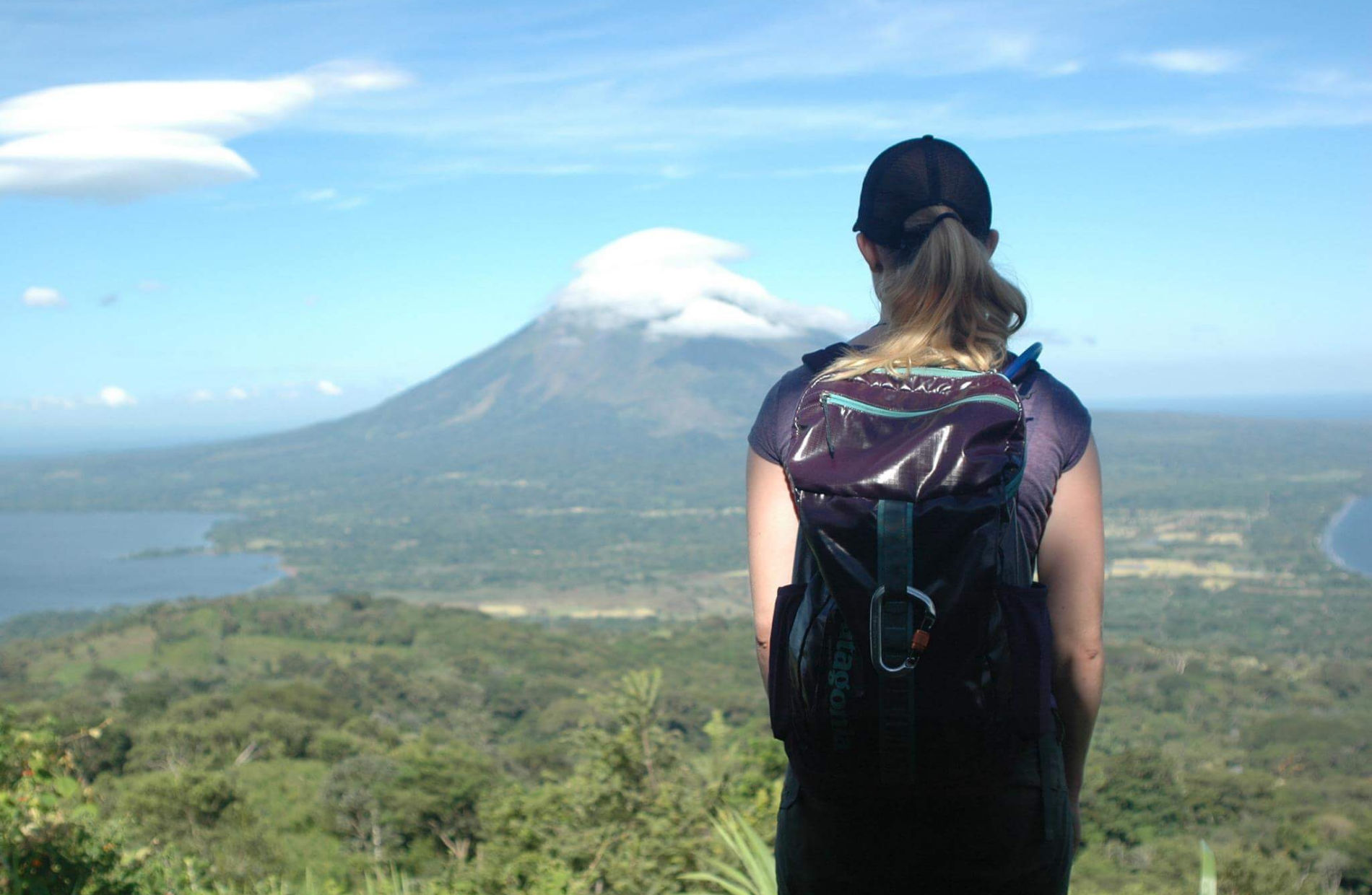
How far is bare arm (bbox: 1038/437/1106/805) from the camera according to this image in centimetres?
124

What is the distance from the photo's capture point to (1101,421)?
153m

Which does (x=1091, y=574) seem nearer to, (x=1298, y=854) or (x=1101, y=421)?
(x=1298, y=854)

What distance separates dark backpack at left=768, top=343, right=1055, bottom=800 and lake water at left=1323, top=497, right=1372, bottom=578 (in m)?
89.4

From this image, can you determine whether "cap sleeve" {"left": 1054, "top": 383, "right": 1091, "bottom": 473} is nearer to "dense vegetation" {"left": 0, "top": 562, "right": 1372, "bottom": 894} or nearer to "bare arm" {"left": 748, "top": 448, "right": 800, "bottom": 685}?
"bare arm" {"left": 748, "top": 448, "right": 800, "bottom": 685}

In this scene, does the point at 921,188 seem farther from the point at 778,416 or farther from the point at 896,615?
the point at 896,615

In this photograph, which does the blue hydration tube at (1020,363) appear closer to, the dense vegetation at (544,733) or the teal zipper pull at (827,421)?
the teal zipper pull at (827,421)

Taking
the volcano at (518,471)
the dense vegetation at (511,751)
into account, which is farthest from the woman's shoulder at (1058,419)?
the volcano at (518,471)

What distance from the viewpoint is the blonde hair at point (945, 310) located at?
124 centimetres

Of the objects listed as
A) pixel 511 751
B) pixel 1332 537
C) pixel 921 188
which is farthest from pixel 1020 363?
pixel 1332 537

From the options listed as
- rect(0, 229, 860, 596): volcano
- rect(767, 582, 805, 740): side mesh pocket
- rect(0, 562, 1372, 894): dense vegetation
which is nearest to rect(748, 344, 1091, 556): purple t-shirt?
rect(767, 582, 805, 740): side mesh pocket

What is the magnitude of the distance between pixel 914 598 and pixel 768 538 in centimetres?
29

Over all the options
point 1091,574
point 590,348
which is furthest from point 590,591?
point 590,348

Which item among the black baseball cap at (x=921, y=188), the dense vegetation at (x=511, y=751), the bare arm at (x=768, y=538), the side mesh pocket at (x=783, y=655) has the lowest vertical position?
the dense vegetation at (x=511, y=751)

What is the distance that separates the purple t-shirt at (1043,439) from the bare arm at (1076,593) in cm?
2
